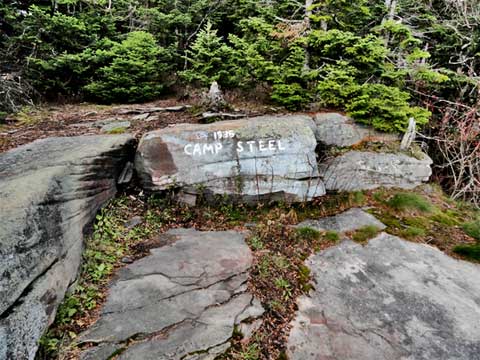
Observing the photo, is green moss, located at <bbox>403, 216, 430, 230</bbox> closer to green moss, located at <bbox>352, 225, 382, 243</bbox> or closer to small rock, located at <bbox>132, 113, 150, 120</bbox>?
green moss, located at <bbox>352, 225, 382, 243</bbox>

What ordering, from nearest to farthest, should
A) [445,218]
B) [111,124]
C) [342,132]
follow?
[445,218], [111,124], [342,132]

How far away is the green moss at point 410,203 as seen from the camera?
4.89 metres

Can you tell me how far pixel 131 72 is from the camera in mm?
6363

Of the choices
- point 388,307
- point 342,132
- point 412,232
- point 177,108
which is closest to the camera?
point 388,307

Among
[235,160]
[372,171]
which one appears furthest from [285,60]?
[372,171]

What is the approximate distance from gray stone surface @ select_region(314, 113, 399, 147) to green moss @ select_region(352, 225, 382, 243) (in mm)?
2162

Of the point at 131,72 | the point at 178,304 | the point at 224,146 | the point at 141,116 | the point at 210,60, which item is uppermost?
the point at 210,60

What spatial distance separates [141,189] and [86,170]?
1201mm

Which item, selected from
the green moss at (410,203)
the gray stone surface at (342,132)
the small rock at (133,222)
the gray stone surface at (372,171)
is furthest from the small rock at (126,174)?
the green moss at (410,203)

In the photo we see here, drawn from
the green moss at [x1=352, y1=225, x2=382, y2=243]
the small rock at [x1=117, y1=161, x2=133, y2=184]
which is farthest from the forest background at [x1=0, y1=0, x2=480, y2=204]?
the small rock at [x1=117, y1=161, x2=133, y2=184]

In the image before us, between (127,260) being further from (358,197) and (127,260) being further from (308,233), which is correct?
(358,197)

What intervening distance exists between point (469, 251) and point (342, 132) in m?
3.11

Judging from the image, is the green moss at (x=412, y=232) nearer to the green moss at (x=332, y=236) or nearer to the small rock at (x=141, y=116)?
the green moss at (x=332, y=236)

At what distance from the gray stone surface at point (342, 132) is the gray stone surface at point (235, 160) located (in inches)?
35.9
